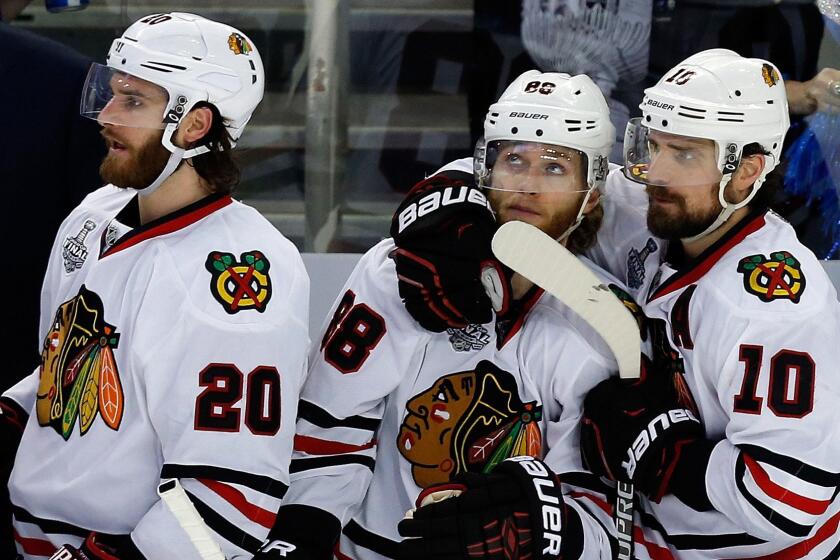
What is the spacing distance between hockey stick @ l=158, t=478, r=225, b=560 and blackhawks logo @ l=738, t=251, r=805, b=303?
903 mm

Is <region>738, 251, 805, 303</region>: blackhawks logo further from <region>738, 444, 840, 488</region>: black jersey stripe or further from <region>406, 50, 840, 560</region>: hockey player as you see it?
<region>738, 444, 840, 488</region>: black jersey stripe

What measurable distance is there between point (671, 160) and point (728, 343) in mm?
339

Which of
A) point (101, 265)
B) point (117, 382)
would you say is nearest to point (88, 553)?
point (117, 382)

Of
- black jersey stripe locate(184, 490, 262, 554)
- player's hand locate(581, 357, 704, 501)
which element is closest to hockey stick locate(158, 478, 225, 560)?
black jersey stripe locate(184, 490, 262, 554)

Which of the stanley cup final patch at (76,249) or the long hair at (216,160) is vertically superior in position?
the long hair at (216,160)

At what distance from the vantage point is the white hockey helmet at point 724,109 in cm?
197

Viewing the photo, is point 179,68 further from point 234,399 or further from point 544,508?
point 544,508

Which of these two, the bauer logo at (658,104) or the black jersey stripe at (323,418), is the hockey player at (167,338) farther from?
the bauer logo at (658,104)

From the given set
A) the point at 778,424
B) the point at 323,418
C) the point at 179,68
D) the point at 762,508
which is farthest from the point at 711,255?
the point at 179,68

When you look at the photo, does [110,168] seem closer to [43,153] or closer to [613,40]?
[43,153]

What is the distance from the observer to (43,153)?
7.57 feet

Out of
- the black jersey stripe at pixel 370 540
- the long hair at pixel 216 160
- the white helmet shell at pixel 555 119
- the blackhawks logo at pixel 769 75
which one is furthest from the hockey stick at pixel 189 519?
the blackhawks logo at pixel 769 75

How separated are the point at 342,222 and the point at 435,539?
1640 millimetres

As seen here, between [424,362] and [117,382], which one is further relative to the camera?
[424,362]
